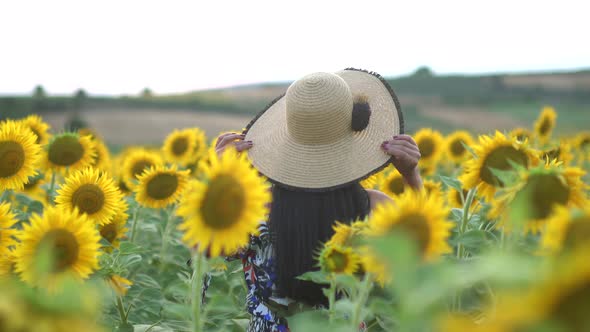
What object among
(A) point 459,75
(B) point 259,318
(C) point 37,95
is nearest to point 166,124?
(C) point 37,95

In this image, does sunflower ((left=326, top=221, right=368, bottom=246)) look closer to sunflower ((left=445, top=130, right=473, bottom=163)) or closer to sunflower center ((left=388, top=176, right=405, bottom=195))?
sunflower center ((left=388, top=176, right=405, bottom=195))

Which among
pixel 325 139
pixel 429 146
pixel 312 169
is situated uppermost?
pixel 429 146

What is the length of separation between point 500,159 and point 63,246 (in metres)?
1.21

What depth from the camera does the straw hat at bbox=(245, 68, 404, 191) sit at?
1953 mm

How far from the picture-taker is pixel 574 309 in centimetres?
57

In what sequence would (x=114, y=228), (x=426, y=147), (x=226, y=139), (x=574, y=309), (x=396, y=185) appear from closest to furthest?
(x=574, y=309) → (x=226, y=139) → (x=114, y=228) → (x=396, y=185) → (x=426, y=147)

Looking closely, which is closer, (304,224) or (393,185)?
(304,224)

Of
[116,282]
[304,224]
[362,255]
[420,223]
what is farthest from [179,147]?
[420,223]

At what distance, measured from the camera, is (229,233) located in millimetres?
1177

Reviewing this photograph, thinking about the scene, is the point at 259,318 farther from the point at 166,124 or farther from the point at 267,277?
the point at 166,124

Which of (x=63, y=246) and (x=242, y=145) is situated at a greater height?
(x=242, y=145)

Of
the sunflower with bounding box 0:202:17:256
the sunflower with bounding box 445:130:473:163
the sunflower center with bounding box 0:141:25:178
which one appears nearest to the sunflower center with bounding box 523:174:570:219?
the sunflower with bounding box 0:202:17:256

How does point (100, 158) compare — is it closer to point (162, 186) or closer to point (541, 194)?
point (162, 186)

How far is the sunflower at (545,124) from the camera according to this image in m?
5.59
